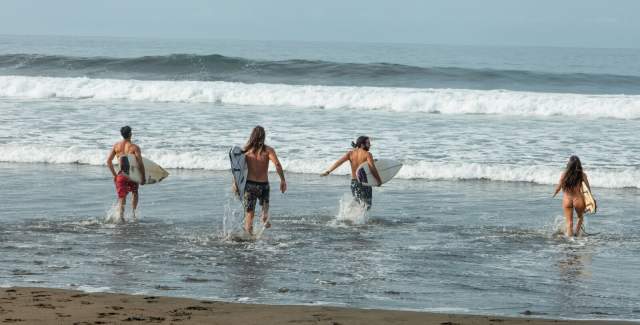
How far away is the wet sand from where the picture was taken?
7.21 metres

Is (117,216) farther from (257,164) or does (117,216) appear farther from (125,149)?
(257,164)

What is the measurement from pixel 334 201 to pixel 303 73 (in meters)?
27.8

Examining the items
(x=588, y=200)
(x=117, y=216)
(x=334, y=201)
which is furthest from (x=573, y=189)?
(x=117, y=216)

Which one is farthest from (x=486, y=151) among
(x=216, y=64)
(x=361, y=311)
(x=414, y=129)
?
(x=216, y=64)

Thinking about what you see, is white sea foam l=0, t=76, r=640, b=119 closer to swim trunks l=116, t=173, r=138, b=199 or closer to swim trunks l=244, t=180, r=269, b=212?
swim trunks l=116, t=173, r=138, b=199

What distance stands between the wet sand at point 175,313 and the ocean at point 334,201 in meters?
0.46

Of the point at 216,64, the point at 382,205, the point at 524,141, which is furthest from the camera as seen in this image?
the point at 216,64

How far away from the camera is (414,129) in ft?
76.2

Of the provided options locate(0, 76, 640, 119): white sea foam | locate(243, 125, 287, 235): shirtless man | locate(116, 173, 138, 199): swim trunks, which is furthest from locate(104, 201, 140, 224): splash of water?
locate(0, 76, 640, 119): white sea foam

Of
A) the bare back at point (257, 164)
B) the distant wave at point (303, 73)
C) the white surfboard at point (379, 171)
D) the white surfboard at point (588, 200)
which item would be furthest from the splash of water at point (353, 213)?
the distant wave at point (303, 73)

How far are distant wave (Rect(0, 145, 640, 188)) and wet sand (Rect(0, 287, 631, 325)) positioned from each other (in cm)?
948

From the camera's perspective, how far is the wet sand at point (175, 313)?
23.7ft

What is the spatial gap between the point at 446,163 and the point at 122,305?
10810mm

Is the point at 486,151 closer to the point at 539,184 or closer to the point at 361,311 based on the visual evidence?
the point at 539,184
